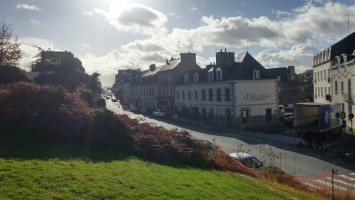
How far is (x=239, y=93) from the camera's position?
33.5 m

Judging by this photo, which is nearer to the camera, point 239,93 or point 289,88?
point 239,93

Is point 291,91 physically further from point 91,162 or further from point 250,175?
point 91,162

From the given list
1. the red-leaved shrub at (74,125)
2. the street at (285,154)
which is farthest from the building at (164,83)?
the red-leaved shrub at (74,125)

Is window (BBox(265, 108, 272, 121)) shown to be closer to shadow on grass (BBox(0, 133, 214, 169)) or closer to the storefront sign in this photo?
the storefront sign

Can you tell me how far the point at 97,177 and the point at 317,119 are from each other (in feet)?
76.9

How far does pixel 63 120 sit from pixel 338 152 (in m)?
19.4

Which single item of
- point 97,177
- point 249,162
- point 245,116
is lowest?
point 249,162

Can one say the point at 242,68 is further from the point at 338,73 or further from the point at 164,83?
the point at 164,83

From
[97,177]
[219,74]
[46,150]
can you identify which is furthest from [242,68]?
[97,177]

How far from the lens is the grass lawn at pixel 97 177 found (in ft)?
22.9

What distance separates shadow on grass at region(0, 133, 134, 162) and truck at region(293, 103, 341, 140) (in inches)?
718

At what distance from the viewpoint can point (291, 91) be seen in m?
62.0

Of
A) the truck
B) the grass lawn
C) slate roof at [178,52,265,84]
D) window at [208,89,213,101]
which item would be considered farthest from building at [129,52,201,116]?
the grass lawn

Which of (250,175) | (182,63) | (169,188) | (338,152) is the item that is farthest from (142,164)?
(182,63)
